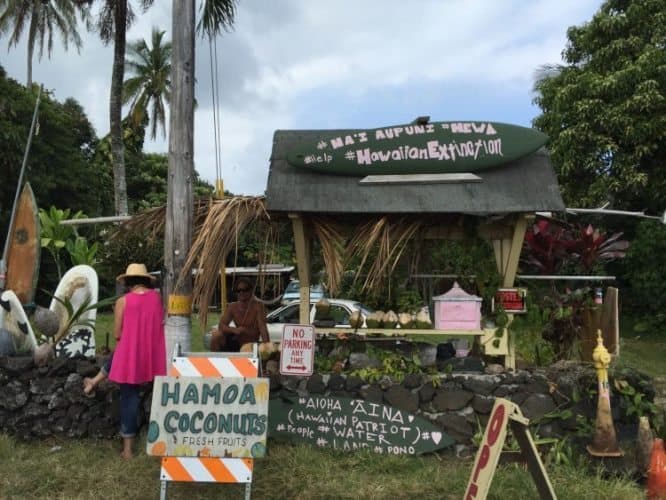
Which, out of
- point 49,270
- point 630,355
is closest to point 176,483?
point 630,355

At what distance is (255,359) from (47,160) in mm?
20014

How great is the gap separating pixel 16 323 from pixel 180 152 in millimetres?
2601

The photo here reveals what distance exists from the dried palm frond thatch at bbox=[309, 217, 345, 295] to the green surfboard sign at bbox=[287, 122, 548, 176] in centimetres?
53

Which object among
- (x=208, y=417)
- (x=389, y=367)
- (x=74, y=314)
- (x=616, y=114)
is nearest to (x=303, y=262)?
(x=389, y=367)

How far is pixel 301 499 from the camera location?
4.20 m

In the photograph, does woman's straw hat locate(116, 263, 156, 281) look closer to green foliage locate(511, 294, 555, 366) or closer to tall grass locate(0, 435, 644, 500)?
tall grass locate(0, 435, 644, 500)

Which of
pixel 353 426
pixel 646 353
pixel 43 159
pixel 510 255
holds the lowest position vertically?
pixel 646 353

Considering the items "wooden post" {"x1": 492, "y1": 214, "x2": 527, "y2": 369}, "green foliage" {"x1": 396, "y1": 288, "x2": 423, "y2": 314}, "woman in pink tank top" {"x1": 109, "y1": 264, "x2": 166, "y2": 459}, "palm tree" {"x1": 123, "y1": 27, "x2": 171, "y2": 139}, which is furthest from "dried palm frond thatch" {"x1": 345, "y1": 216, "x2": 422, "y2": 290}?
"palm tree" {"x1": 123, "y1": 27, "x2": 171, "y2": 139}

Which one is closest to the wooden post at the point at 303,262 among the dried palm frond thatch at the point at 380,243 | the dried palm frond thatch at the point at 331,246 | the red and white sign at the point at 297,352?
the dried palm frond thatch at the point at 331,246

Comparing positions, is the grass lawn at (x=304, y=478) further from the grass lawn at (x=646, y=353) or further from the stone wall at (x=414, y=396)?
the grass lawn at (x=646, y=353)

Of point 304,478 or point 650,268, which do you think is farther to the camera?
point 650,268

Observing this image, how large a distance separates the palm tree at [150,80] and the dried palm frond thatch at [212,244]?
2528 centimetres

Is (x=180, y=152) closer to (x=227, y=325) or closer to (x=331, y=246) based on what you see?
(x=331, y=246)

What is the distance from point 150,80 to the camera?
94.4ft
